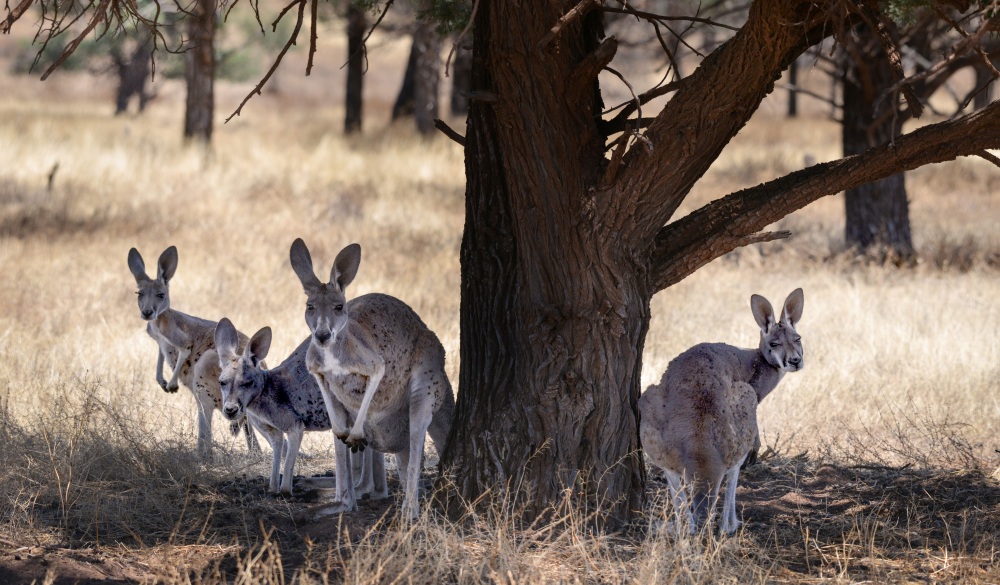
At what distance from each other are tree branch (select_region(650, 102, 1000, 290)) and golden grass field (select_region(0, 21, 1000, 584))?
4.30 feet

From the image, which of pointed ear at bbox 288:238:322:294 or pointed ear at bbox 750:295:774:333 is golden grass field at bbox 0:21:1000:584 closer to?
pointed ear at bbox 750:295:774:333

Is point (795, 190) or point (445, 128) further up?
point (445, 128)

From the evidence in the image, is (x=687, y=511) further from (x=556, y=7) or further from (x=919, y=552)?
(x=556, y=7)

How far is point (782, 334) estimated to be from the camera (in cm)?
652

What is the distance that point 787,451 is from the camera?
7324 mm

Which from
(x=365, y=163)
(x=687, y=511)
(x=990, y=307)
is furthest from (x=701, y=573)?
(x=365, y=163)

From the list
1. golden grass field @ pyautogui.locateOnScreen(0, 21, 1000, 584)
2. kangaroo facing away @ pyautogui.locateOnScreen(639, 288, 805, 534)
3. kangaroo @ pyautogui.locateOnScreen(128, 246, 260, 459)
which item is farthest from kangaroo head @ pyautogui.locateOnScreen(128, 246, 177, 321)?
kangaroo facing away @ pyautogui.locateOnScreen(639, 288, 805, 534)

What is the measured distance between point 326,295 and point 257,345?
3.51 ft

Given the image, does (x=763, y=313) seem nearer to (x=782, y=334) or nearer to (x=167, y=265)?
(x=782, y=334)

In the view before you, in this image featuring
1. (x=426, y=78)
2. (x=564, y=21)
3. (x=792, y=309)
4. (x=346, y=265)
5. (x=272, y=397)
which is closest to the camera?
(x=564, y=21)

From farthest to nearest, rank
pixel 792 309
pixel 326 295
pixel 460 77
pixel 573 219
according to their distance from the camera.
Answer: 1. pixel 460 77
2. pixel 792 309
3. pixel 326 295
4. pixel 573 219

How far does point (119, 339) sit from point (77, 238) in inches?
165

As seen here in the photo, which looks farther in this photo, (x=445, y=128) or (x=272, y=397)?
(x=272, y=397)

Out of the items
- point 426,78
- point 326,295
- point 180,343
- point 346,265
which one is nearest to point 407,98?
point 426,78
